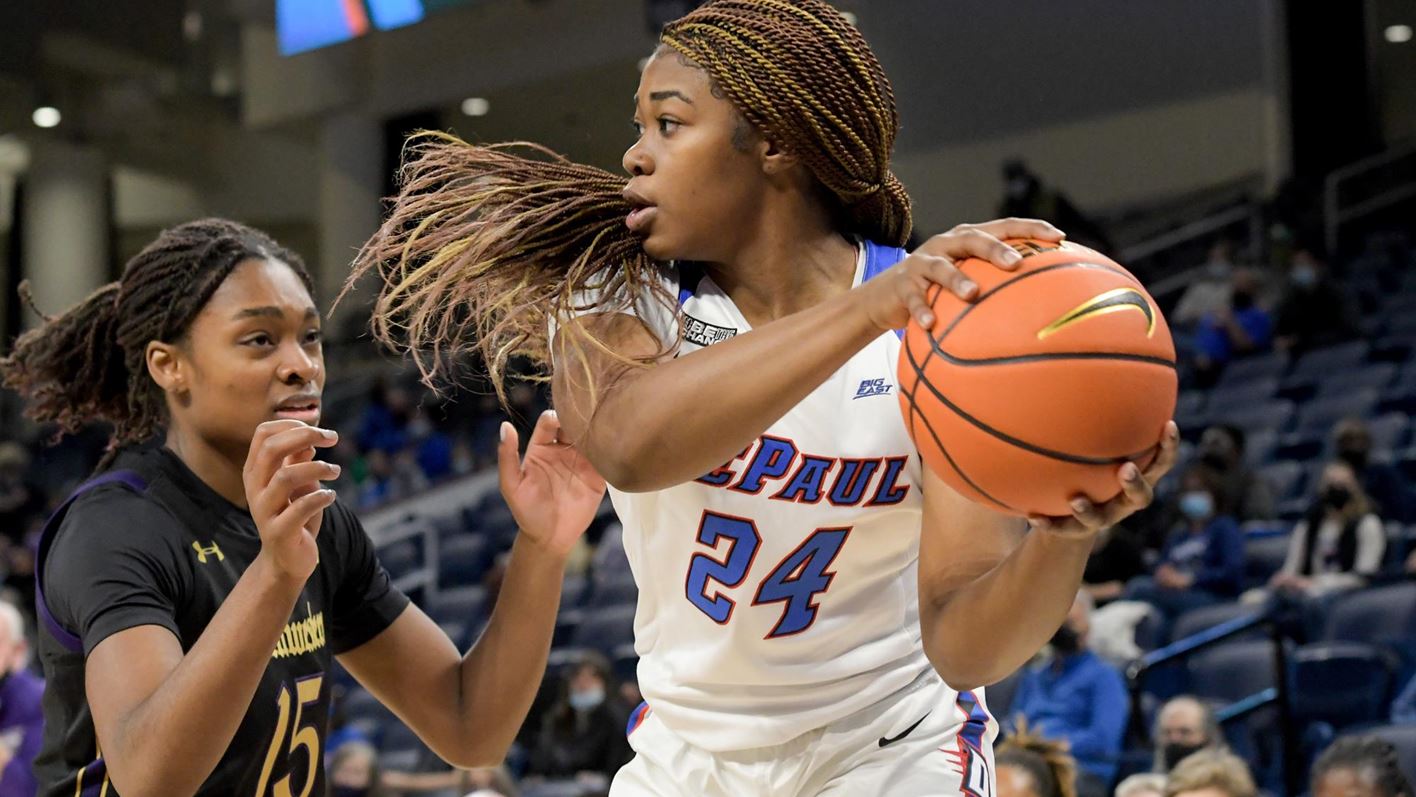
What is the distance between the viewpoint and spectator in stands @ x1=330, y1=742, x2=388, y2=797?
6.42 metres

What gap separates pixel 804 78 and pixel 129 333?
128 cm

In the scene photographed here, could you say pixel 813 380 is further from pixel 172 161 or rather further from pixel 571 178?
pixel 172 161

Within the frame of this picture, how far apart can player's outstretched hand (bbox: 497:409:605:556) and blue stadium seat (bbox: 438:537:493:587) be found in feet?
28.5

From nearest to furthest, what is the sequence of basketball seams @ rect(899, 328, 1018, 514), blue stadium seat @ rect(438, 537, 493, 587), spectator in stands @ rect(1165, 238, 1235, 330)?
basketball seams @ rect(899, 328, 1018, 514)
blue stadium seat @ rect(438, 537, 493, 587)
spectator in stands @ rect(1165, 238, 1235, 330)

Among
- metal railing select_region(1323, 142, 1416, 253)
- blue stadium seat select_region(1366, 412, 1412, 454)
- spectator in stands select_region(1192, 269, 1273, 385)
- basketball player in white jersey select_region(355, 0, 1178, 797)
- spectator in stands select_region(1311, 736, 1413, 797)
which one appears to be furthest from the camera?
metal railing select_region(1323, 142, 1416, 253)

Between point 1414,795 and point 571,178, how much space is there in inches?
120

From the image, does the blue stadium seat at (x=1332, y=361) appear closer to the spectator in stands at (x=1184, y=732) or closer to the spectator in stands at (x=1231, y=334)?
the spectator in stands at (x=1231, y=334)

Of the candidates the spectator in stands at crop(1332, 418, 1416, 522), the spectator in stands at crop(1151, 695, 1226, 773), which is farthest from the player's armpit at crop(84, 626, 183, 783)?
the spectator in stands at crop(1332, 418, 1416, 522)

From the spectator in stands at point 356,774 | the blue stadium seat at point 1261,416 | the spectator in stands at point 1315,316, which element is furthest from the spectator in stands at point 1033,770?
the spectator in stands at point 1315,316

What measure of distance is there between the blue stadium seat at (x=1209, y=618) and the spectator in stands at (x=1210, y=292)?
18.2 ft

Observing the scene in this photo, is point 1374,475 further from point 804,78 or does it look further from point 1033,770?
point 804,78

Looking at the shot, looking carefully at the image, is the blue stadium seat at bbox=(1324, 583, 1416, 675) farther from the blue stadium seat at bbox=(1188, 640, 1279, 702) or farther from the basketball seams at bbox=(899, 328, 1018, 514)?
the basketball seams at bbox=(899, 328, 1018, 514)

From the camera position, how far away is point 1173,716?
533cm

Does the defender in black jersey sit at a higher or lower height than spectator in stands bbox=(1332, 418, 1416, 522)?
higher
